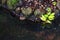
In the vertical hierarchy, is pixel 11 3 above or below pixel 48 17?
above

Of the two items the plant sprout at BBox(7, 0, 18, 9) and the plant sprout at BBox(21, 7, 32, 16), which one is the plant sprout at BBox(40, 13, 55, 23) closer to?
the plant sprout at BBox(21, 7, 32, 16)

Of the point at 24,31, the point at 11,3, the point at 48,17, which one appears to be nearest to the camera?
the point at 24,31

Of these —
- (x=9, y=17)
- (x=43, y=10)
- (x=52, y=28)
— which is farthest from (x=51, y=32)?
(x=9, y=17)

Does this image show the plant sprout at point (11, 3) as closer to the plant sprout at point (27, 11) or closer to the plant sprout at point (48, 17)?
the plant sprout at point (27, 11)

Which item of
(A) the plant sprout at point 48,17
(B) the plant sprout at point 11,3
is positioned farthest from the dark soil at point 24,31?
(B) the plant sprout at point 11,3

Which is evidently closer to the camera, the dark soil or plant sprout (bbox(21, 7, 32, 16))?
the dark soil

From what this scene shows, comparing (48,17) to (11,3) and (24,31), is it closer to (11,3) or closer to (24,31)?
(24,31)

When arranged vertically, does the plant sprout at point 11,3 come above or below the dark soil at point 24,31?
above

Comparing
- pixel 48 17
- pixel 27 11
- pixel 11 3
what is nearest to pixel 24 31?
pixel 27 11

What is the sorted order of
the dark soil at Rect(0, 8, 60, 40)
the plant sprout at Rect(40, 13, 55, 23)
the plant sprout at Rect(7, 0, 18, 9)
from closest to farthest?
1. the dark soil at Rect(0, 8, 60, 40)
2. the plant sprout at Rect(40, 13, 55, 23)
3. the plant sprout at Rect(7, 0, 18, 9)

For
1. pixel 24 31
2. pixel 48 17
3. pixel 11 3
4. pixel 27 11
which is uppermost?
pixel 11 3

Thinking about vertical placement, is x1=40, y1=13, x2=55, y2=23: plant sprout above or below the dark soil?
above

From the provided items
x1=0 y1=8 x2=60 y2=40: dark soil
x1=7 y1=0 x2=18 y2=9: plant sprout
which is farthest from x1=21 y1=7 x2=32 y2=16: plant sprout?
x1=7 y1=0 x2=18 y2=9: plant sprout

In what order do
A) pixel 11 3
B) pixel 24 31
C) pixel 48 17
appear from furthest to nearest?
pixel 11 3, pixel 48 17, pixel 24 31
